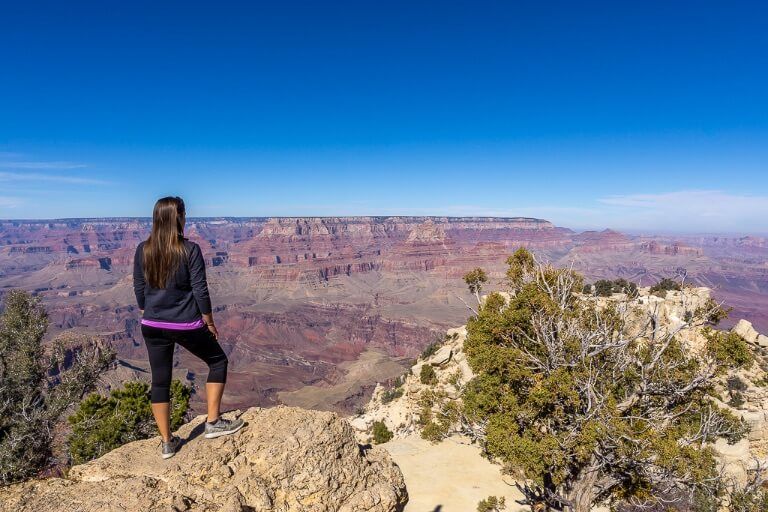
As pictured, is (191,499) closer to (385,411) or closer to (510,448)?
(510,448)

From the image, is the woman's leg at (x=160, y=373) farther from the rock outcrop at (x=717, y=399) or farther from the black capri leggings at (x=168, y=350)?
the rock outcrop at (x=717, y=399)

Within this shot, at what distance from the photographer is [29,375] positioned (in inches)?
626

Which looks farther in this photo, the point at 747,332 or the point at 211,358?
the point at 747,332

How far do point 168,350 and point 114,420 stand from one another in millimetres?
14966

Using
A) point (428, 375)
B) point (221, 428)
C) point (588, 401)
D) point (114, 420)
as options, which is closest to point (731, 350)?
point (588, 401)

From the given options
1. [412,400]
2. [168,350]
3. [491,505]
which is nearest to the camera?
[168,350]

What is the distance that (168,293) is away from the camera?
4.48 metres

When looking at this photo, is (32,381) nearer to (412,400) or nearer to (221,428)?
(221,428)

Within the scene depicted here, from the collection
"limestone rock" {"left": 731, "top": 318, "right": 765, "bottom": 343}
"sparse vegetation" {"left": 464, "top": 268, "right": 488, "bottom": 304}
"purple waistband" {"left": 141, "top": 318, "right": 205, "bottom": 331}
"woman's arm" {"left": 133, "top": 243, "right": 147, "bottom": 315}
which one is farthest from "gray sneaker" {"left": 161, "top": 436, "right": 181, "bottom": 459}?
"limestone rock" {"left": 731, "top": 318, "right": 765, "bottom": 343}

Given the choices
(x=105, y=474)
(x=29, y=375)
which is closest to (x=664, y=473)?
(x=105, y=474)

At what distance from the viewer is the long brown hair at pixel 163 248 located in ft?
14.7

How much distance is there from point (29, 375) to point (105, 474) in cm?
1622

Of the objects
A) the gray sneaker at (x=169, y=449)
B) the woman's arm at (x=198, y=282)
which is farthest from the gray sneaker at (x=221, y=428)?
the woman's arm at (x=198, y=282)

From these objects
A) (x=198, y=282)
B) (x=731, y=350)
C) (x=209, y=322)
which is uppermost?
(x=198, y=282)
